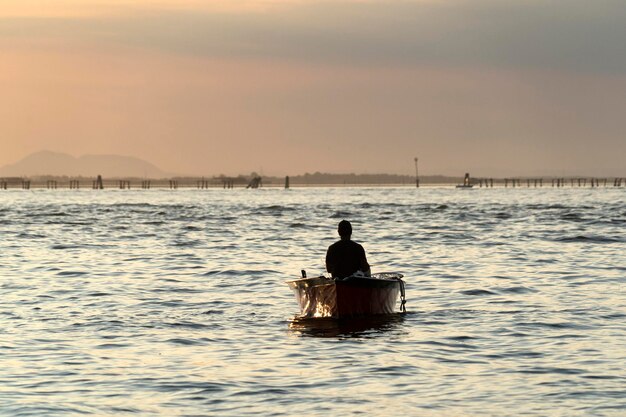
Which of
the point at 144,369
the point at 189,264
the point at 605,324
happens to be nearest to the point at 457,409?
the point at 144,369

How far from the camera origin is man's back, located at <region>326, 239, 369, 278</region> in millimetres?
24312

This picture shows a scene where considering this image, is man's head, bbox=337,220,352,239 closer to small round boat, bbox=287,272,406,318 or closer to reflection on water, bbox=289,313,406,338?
small round boat, bbox=287,272,406,318

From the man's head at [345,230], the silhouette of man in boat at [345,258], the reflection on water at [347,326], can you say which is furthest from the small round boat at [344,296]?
the man's head at [345,230]

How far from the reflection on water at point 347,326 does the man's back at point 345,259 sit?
3.29 feet

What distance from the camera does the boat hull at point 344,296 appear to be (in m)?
24.1

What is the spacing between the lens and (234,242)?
201 feet

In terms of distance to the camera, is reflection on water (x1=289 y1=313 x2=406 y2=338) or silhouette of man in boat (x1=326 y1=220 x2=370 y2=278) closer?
reflection on water (x1=289 y1=313 x2=406 y2=338)

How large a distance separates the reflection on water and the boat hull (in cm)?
12

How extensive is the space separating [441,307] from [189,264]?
17912mm

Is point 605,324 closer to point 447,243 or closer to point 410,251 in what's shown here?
point 410,251

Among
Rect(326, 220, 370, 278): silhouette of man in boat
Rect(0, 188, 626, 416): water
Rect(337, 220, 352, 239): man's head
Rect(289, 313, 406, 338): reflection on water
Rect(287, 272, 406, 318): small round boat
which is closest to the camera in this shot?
Rect(0, 188, 626, 416): water

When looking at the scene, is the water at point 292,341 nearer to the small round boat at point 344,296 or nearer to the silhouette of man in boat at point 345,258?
the small round boat at point 344,296

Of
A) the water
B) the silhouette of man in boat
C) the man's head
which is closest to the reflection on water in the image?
the water

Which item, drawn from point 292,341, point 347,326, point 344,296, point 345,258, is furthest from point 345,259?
point 292,341
